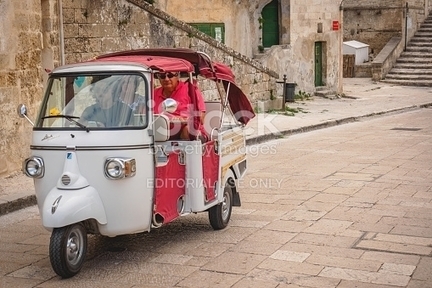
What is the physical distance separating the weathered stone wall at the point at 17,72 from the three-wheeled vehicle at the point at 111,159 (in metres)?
4.03

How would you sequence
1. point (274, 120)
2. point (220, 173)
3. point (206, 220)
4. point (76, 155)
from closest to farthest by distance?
point (76, 155)
point (220, 173)
point (206, 220)
point (274, 120)

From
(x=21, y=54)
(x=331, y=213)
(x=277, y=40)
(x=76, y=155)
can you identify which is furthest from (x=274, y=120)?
(x=76, y=155)

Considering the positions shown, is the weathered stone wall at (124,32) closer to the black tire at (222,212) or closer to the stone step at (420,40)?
the black tire at (222,212)

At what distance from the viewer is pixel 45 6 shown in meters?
12.9

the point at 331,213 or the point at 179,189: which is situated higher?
the point at 179,189

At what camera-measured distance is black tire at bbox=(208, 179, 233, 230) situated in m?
7.99

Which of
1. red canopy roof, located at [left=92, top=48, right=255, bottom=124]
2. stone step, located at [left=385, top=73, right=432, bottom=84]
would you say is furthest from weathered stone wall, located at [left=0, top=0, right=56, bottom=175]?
stone step, located at [left=385, top=73, right=432, bottom=84]

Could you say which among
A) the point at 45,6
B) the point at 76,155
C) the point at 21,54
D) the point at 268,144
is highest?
the point at 45,6

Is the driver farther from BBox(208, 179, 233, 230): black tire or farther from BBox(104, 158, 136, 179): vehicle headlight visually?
BBox(208, 179, 233, 230): black tire

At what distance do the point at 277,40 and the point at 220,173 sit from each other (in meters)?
17.5

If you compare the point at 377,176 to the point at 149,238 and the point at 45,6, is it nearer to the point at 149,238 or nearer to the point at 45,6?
the point at 149,238

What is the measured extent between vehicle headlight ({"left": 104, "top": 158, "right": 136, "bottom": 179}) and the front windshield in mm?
392

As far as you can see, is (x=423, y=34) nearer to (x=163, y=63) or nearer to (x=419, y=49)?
(x=419, y=49)

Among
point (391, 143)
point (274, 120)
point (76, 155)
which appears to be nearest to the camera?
point (76, 155)
